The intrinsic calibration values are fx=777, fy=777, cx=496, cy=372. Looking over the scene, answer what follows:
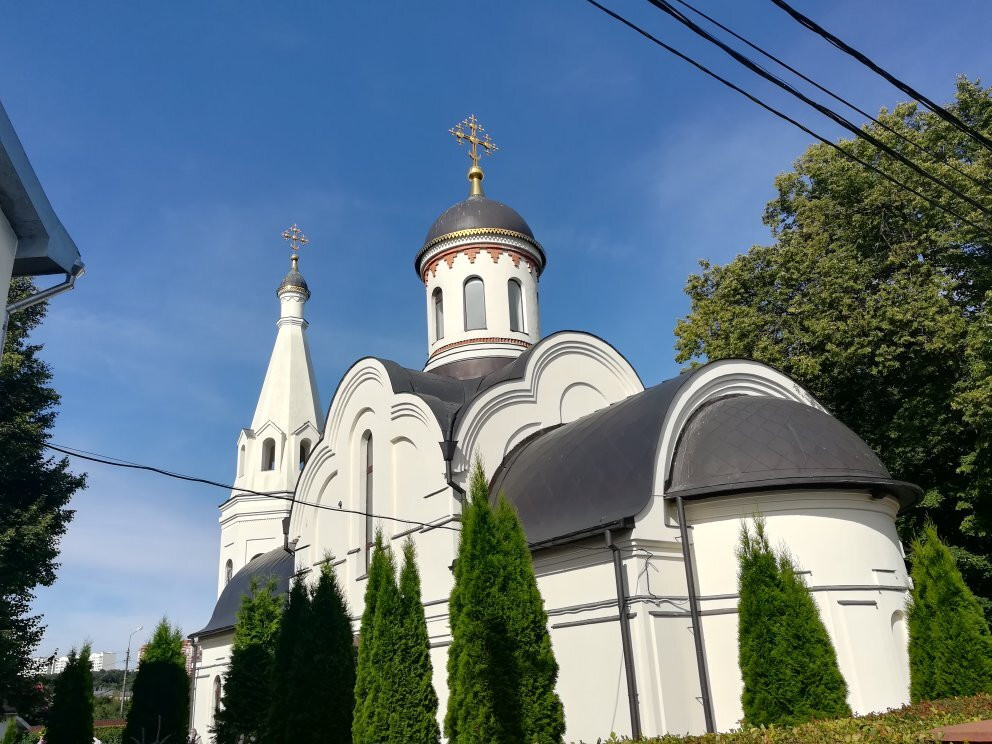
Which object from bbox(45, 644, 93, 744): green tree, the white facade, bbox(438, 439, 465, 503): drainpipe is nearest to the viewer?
the white facade

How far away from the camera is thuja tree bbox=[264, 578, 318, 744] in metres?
10.2

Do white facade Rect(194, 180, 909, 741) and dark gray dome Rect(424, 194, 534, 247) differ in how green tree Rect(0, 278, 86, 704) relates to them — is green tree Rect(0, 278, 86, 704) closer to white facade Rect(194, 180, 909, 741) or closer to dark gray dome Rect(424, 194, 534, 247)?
white facade Rect(194, 180, 909, 741)

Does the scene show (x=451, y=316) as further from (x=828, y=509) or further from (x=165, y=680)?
(x=165, y=680)

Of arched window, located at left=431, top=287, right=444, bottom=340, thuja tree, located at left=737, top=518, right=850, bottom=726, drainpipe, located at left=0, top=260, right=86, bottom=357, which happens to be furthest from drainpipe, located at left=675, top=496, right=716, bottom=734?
arched window, located at left=431, top=287, right=444, bottom=340

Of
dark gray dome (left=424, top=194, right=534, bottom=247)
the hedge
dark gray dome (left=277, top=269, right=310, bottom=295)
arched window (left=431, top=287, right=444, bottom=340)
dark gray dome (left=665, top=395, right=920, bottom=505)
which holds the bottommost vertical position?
the hedge

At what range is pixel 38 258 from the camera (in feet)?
19.6

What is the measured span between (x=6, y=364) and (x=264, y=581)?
7.71 metres

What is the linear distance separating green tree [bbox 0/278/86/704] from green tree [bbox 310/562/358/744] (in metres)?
6.54

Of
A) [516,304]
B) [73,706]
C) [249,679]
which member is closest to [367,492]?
[249,679]

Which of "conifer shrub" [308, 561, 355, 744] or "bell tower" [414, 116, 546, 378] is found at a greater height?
"bell tower" [414, 116, 546, 378]

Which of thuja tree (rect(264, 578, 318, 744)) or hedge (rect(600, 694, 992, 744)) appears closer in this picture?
hedge (rect(600, 694, 992, 744))

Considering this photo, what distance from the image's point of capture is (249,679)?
13383 mm

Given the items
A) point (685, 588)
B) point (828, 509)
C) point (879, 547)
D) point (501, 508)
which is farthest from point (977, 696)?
point (501, 508)

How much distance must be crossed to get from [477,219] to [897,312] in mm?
8591
